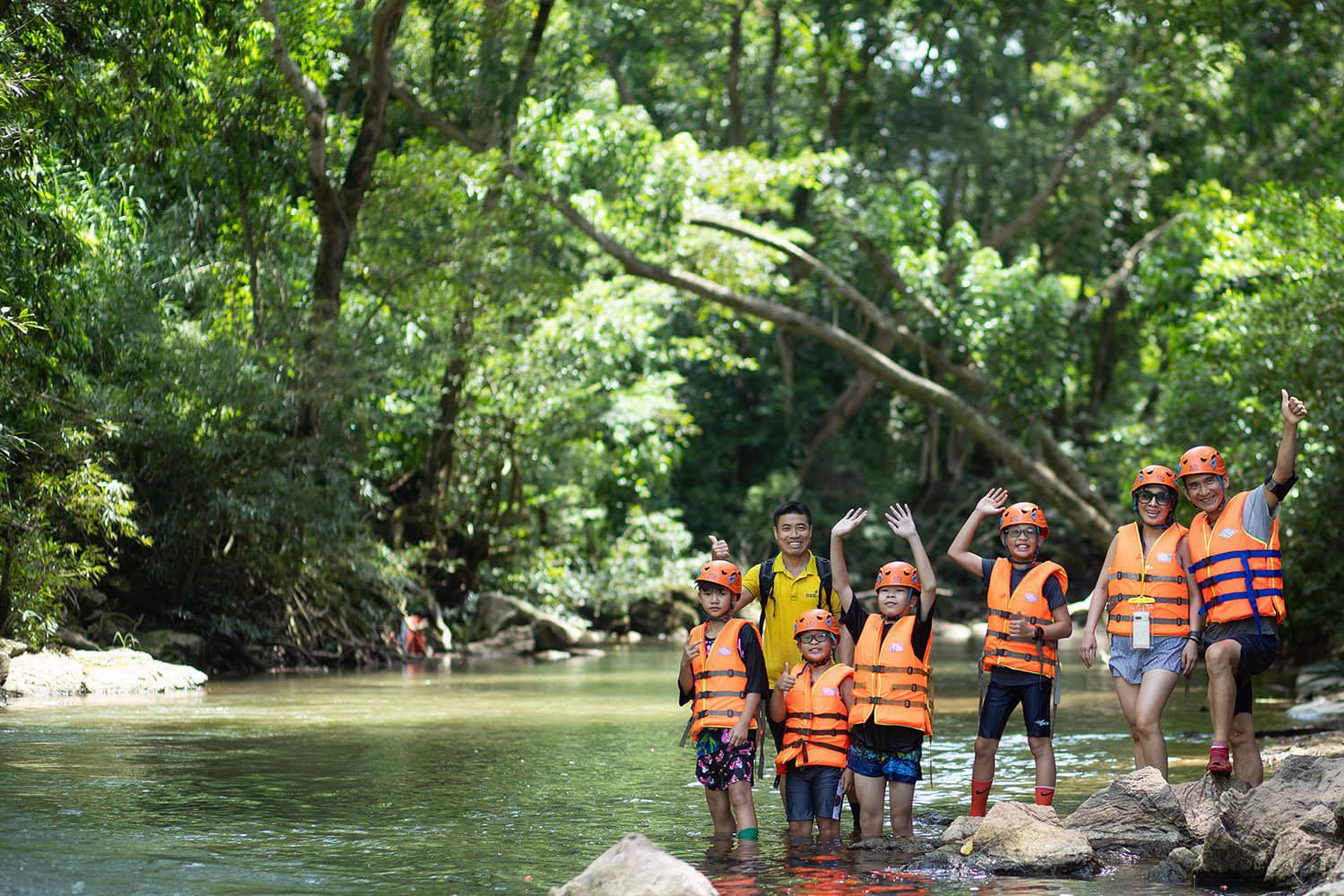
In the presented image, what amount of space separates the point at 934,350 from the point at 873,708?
1625 cm

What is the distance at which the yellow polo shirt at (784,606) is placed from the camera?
24.2 ft

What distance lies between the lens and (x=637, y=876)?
17.0ft

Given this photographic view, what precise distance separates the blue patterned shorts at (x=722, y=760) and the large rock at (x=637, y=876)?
1557 mm

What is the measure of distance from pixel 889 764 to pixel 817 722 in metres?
0.40

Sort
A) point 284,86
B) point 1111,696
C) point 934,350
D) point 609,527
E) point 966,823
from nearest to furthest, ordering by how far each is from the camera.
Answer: point 966,823 < point 1111,696 < point 284,86 < point 934,350 < point 609,527

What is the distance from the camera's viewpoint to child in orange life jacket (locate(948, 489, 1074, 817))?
24.2 feet

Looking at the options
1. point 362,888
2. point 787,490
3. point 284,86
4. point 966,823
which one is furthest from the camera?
point 787,490

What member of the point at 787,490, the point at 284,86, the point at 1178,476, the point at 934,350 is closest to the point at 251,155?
the point at 284,86

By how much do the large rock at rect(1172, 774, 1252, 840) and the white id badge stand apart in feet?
2.32

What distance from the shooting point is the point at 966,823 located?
6871mm

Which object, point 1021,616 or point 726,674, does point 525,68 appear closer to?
point 1021,616

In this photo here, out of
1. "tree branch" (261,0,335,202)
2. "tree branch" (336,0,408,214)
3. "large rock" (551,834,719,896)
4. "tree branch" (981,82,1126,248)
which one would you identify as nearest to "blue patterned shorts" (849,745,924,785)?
"large rock" (551,834,719,896)

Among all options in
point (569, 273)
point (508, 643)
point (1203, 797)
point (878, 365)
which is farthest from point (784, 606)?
point (569, 273)

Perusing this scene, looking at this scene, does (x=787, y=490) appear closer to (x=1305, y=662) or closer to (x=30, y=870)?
(x=1305, y=662)
